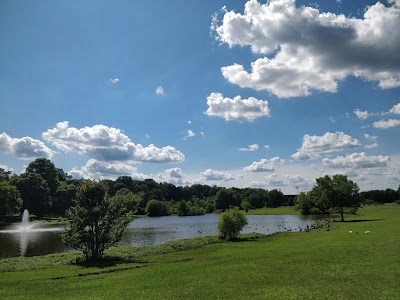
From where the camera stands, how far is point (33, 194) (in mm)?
135375

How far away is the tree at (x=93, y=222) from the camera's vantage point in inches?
1729

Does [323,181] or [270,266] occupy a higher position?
[323,181]

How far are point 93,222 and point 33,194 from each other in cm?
10489

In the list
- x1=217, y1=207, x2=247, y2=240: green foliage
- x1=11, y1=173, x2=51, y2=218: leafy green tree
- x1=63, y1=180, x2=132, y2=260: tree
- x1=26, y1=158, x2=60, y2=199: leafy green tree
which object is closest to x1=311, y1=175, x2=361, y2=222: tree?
x1=217, y1=207, x2=247, y2=240: green foliage

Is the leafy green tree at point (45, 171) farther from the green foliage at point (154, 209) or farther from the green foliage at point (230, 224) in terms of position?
the green foliage at point (230, 224)

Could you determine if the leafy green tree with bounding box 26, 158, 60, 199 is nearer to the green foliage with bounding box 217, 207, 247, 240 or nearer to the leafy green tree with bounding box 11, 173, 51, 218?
the leafy green tree with bounding box 11, 173, 51, 218

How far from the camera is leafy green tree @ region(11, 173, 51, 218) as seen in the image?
441 feet

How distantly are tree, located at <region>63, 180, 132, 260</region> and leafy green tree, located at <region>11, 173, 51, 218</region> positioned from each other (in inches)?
3993

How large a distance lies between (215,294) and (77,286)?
12.0 meters

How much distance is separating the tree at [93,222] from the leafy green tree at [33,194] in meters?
101

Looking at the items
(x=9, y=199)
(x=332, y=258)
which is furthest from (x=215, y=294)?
(x=9, y=199)

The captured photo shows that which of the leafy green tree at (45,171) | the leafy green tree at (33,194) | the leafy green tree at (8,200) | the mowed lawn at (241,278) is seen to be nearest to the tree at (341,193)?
the mowed lawn at (241,278)

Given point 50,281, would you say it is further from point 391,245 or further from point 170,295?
point 391,245

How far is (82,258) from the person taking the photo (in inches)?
1725
